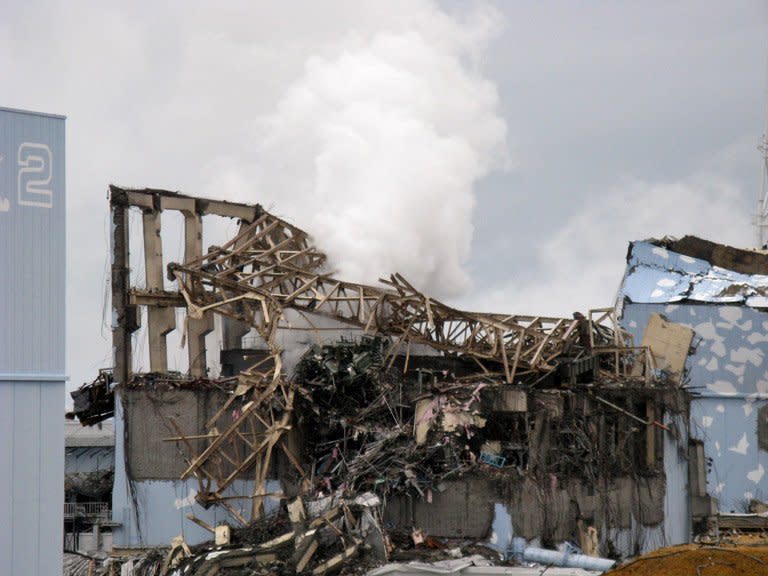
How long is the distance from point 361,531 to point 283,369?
19.4ft

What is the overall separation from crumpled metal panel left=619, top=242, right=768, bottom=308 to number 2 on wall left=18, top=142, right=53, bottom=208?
2667 centimetres

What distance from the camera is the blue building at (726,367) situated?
4344 centimetres

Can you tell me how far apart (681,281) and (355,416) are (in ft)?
57.8

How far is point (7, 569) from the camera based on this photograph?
21.7 metres

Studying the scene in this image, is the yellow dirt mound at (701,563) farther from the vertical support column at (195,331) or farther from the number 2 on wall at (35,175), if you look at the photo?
the vertical support column at (195,331)

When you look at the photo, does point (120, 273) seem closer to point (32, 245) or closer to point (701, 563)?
point (32, 245)

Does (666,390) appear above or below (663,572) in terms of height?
above

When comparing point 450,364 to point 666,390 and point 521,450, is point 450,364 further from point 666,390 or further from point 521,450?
point 666,390

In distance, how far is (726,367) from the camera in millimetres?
44000

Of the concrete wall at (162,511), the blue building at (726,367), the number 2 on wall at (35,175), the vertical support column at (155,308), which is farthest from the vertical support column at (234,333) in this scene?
the number 2 on wall at (35,175)

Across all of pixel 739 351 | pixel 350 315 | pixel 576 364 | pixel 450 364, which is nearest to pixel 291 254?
pixel 350 315

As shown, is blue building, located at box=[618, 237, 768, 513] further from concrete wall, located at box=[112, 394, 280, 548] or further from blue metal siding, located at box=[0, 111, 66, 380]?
blue metal siding, located at box=[0, 111, 66, 380]

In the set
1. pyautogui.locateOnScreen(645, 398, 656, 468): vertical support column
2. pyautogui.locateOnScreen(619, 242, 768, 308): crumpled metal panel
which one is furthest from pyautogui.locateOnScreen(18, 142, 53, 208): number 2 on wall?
pyautogui.locateOnScreen(619, 242, 768, 308): crumpled metal panel

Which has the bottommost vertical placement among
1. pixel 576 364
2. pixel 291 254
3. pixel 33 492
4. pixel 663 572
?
pixel 663 572
